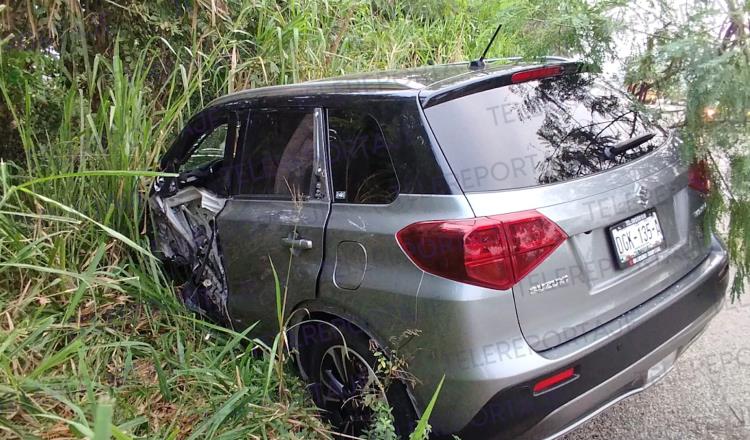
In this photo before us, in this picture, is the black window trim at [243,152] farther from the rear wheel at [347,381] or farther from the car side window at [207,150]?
the rear wheel at [347,381]

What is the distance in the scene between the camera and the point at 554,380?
1850 mm

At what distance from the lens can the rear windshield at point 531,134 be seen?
75.0 inches

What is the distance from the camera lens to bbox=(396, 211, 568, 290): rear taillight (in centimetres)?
179

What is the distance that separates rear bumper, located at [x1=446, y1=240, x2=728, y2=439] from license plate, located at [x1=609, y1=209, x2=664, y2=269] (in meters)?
0.19

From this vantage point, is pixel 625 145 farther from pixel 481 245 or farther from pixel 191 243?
pixel 191 243

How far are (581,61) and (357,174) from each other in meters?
1.12

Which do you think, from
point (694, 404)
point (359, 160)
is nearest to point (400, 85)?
point (359, 160)

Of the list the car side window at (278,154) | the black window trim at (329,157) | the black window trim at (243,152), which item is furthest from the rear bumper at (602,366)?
the car side window at (278,154)

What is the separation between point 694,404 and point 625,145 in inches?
52.8

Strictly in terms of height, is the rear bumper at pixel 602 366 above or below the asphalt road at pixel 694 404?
above

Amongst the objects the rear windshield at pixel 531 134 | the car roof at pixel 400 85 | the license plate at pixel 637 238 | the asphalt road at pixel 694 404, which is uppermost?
the car roof at pixel 400 85

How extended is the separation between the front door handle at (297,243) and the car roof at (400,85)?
0.61m

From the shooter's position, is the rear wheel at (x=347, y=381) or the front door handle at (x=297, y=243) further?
the front door handle at (x=297, y=243)

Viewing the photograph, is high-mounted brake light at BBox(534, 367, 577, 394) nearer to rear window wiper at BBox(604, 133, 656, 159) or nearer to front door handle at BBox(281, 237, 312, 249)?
rear window wiper at BBox(604, 133, 656, 159)
